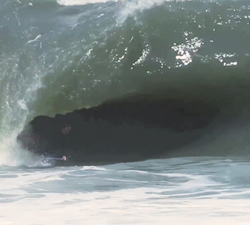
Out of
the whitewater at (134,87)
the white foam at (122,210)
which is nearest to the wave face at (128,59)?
the whitewater at (134,87)

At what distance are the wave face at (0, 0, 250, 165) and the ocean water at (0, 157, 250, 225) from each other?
2.25 feet

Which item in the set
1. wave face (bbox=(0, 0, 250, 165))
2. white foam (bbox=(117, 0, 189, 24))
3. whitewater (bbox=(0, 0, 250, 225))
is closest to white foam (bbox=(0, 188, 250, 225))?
whitewater (bbox=(0, 0, 250, 225))

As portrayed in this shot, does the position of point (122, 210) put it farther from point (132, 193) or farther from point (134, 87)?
point (134, 87)

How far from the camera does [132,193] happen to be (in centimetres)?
321

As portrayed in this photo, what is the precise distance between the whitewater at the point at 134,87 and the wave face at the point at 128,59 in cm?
1

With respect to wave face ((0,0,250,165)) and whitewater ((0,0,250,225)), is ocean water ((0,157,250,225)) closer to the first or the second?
whitewater ((0,0,250,225))

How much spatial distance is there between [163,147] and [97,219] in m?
1.82

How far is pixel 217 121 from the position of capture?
4379 mm

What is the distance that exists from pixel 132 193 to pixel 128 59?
1669 millimetres

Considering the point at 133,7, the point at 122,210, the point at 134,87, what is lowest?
the point at 122,210

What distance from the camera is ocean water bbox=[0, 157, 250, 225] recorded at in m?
2.69

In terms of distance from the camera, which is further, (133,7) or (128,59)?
(133,7)

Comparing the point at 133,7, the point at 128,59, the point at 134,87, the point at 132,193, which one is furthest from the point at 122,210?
the point at 133,7

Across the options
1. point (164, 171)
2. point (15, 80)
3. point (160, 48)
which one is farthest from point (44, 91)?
point (164, 171)
